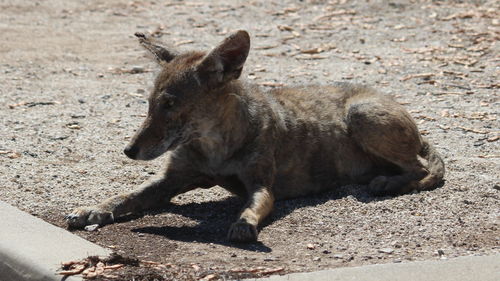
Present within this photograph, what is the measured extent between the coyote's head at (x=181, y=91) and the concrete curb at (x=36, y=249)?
2.79 feet

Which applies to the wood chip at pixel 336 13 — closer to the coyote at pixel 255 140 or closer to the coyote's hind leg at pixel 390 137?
the coyote at pixel 255 140

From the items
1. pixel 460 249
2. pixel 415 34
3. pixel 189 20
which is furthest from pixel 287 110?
pixel 189 20

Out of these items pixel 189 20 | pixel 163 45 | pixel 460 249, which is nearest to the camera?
pixel 460 249

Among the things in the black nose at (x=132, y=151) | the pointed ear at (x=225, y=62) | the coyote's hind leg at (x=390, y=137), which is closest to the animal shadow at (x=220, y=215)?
the coyote's hind leg at (x=390, y=137)

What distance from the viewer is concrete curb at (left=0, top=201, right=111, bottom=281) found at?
6.11 m

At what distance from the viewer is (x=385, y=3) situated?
15500 millimetres

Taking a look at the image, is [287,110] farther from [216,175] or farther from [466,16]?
[466,16]

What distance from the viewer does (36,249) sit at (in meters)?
6.36

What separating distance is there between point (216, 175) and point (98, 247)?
149 cm

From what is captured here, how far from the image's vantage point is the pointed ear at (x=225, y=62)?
7.27 metres

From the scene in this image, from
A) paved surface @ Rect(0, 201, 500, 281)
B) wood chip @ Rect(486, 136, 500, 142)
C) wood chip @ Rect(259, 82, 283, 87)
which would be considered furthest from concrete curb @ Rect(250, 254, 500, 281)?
wood chip @ Rect(259, 82, 283, 87)

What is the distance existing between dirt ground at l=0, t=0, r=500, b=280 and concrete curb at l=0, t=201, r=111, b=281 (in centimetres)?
32

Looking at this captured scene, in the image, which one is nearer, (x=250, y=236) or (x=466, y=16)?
(x=250, y=236)

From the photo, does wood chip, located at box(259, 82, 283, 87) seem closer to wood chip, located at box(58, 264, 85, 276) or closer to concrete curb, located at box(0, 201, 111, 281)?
concrete curb, located at box(0, 201, 111, 281)
